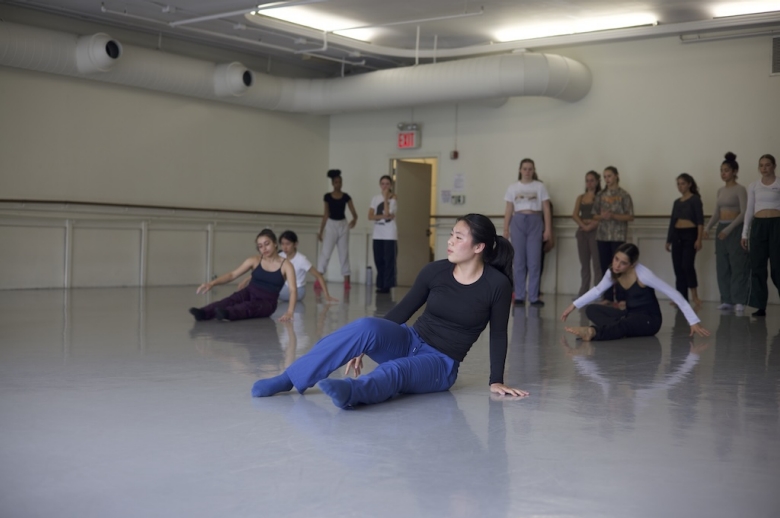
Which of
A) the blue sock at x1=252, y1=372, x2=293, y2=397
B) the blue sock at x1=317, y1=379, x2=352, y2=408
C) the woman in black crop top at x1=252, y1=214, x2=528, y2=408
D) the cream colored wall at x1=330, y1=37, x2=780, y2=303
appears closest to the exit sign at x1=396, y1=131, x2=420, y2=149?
the cream colored wall at x1=330, y1=37, x2=780, y2=303

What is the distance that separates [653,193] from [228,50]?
614 cm

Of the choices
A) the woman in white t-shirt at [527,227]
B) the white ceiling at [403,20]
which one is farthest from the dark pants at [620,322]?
the white ceiling at [403,20]

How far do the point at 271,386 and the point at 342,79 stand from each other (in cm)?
903

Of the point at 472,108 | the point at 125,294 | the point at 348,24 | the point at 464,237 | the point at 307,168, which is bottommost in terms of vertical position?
the point at 125,294

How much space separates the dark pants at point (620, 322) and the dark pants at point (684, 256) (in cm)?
321

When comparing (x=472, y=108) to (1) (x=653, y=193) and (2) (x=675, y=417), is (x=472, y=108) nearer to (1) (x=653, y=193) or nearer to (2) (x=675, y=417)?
(1) (x=653, y=193)

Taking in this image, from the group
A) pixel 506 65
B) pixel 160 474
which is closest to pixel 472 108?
pixel 506 65

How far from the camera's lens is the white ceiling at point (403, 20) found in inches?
359

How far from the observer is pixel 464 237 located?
11.8 feet

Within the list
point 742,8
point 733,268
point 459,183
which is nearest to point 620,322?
point 733,268

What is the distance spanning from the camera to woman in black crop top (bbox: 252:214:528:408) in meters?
3.41

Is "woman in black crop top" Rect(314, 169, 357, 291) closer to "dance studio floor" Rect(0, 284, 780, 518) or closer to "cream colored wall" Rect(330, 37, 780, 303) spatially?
"cream colored wall" Rect(330, 37, 780, 303)

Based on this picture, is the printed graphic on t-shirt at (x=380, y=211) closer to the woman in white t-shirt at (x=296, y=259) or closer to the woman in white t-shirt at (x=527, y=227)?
the woman in white t-shirt at (x=527, y=227)

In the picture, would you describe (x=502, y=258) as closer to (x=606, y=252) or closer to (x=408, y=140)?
(x=606, y=252)
